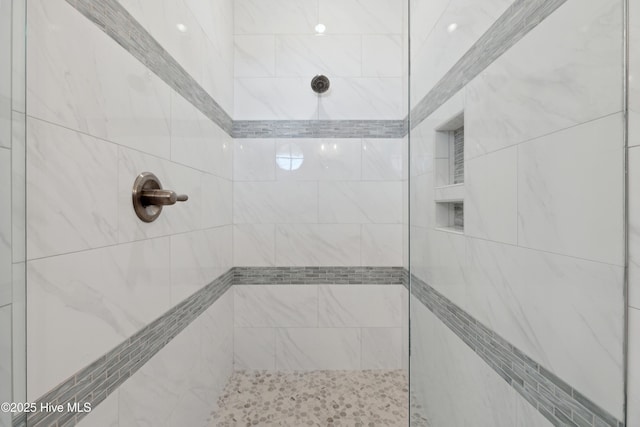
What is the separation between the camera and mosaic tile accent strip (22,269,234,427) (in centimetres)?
58

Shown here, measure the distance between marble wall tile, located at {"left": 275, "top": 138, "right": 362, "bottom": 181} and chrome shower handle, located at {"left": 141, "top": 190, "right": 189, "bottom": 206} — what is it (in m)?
1.01

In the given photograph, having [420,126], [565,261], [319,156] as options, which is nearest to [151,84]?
[420,126]

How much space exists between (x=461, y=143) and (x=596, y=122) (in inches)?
18.4

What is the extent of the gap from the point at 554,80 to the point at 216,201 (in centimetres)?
143

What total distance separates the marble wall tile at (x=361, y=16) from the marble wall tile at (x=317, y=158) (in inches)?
27.6

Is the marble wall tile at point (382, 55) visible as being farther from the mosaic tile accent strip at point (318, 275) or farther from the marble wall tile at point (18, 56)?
the marble wall tile at point (18, 56)

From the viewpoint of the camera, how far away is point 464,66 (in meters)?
0.94

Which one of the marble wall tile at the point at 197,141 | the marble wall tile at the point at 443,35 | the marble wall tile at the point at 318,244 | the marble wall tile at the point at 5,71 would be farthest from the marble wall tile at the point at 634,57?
the marble wall tile at the point at 318,244

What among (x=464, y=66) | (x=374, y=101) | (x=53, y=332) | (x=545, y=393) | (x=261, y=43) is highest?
(x=261, y=43)

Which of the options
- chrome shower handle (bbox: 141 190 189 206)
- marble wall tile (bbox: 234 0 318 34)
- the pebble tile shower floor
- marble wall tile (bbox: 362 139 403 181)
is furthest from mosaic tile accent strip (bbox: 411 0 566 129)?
the pebble tile shower floor

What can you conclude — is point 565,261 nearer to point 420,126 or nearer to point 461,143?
point 461,143

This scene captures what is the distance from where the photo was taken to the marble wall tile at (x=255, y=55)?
71.5 inches

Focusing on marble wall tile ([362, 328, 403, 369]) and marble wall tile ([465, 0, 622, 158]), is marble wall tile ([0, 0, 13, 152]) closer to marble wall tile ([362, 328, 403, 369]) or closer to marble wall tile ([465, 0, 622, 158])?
marble wall tile ([465, 0, 622, 158])

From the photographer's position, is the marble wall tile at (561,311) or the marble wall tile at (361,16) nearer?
the marble wall tile at (561,311)
